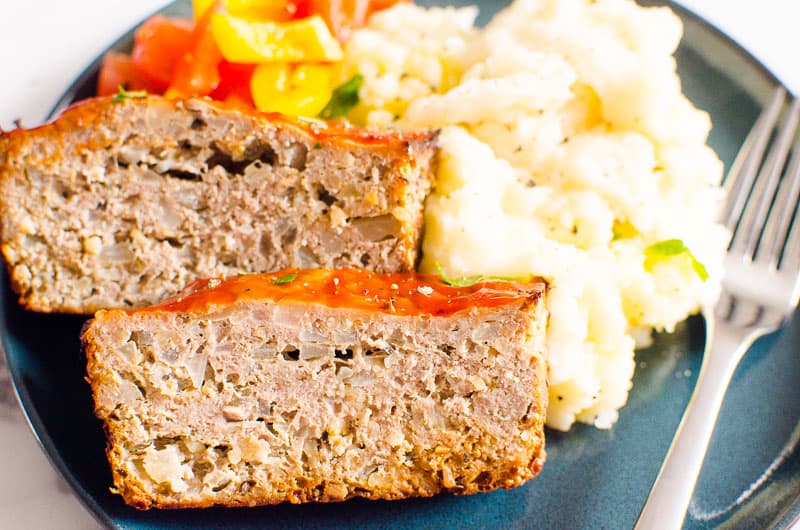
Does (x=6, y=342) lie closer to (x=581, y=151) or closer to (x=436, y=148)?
(x=436, y=148)

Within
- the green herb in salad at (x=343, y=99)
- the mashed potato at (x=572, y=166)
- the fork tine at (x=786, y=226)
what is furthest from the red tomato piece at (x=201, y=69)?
the fork tine at (x=786, y=226)

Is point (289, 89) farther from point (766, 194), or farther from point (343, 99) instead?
point (766, 194)

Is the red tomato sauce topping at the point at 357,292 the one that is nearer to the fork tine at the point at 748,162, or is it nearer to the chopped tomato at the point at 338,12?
the fork tine at the point at 748,162

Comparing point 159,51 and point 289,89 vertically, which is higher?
point 159,51

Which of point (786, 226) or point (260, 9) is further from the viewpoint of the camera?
point (260, 9)

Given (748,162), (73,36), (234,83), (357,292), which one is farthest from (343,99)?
(73,36)
